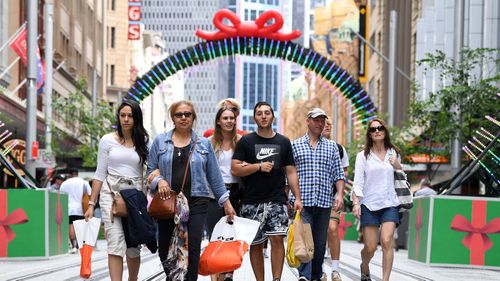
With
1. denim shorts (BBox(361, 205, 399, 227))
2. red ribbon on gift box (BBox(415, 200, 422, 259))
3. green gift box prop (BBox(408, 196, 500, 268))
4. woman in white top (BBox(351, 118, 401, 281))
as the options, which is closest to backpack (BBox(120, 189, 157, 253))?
woman in white top (BBox(351, 118, 401, 281))

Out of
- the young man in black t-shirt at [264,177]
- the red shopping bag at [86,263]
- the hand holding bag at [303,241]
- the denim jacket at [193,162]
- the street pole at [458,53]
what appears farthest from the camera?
the street pole at [458,53]

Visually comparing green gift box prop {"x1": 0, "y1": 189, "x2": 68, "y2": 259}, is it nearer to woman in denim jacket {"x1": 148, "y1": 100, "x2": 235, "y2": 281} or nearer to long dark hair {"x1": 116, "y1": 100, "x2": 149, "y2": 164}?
long dark hair {"x1": 116, "y1": 100, "x2": 149, "y2": 164}

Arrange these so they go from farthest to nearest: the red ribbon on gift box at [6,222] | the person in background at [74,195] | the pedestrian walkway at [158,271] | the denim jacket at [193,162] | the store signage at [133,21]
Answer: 1. the store signage at [133,21]
2. the person in background at [74,195]
3. the red ribbon on gift box at [6,222]
4. the pedestrian walkway at [158,271]
5. the denim jacket at [193,162]

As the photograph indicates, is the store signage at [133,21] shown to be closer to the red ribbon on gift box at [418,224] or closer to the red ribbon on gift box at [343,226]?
the red ribbon on gift box at [343,226]

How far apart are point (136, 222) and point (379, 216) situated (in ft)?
11.5

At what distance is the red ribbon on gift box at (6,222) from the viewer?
19.7 meters

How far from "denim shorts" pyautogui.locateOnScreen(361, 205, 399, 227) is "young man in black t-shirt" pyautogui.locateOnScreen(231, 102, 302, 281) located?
1.16m

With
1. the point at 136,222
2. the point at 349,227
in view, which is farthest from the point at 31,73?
the point at 136,222

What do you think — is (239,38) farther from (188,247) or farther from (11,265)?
(188,247)

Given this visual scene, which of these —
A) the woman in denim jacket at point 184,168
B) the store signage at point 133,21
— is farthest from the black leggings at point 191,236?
the store signage at point 133,21

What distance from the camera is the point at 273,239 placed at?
12.0m

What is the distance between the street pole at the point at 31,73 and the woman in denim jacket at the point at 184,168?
62.8ft

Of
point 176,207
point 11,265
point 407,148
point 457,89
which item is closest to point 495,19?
point 407,148

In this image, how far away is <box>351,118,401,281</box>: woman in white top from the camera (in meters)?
12.8
